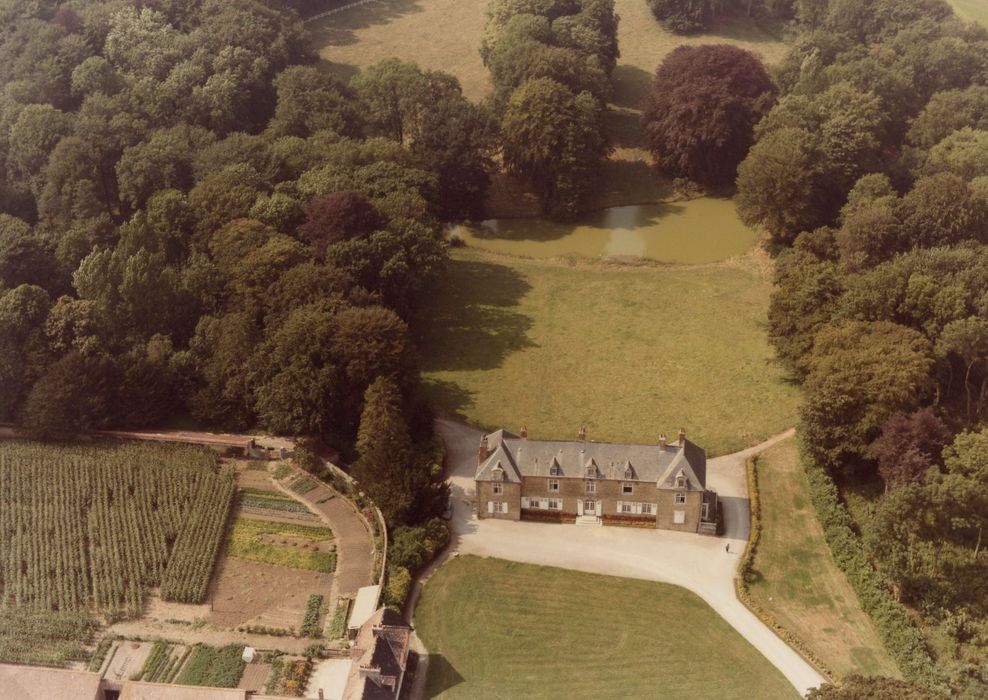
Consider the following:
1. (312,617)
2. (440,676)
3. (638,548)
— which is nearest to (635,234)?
(638,548)

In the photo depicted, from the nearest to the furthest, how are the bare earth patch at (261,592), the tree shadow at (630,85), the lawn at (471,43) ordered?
the bare earth patch at (261,592) → the lawn at (471,43) → the tree shadow at (630,85)

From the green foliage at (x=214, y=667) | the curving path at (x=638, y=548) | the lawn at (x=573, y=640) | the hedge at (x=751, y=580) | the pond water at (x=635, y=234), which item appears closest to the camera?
the green foliage at (x=214, y=667)

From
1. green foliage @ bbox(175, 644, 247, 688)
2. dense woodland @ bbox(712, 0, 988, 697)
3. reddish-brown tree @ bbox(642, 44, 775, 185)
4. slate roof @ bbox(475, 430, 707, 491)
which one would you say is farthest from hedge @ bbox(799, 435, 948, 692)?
reddish-brown tree @ bbox(642, 44, 775, 185)

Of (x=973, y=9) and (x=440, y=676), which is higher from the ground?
(x=973, y=9)

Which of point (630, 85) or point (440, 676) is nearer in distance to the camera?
point (440, 676)

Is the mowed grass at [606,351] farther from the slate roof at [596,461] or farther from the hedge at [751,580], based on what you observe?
the slate roof at [596,461]

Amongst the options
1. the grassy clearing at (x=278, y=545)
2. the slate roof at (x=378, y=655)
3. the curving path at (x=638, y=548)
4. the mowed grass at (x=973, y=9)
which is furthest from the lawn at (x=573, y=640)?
the mowed grass at (x=973, y=9)

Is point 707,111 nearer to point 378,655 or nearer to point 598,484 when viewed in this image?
point 598,484

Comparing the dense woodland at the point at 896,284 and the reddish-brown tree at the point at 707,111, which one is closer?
the dense woodland at the point at 896,284
